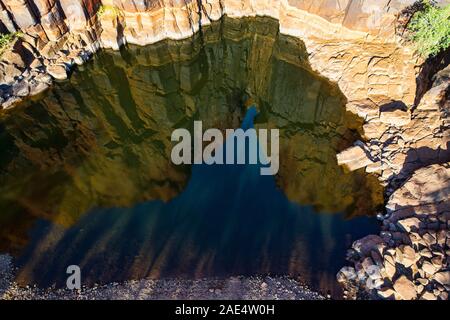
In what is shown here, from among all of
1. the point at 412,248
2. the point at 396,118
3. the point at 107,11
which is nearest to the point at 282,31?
the point at 396,118

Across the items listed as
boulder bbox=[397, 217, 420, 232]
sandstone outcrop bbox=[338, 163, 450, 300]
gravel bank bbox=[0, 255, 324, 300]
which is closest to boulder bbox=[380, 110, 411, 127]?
sandstone outcrop bbox=[338, 163, 450, 300]

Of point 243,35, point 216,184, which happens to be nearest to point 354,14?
point 243,35

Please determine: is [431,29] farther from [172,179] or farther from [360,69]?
[172,179]

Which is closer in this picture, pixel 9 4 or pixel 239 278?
pixel 239 278

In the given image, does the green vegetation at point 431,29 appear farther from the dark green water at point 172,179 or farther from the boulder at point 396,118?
the dark green water at point 172,179

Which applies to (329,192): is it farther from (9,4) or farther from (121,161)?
(9,4)
